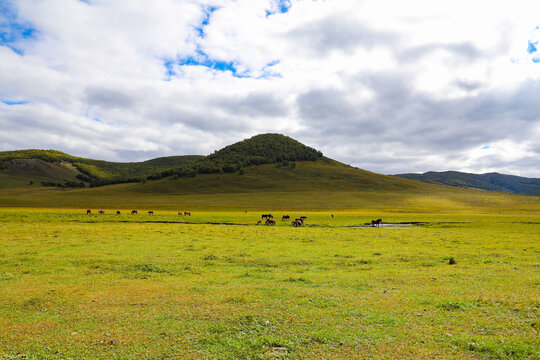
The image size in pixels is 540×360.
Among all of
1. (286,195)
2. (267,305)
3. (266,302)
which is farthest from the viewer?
(286,195)

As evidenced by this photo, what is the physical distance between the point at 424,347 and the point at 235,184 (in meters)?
155

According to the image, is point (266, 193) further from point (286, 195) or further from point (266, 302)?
point (266, 302)

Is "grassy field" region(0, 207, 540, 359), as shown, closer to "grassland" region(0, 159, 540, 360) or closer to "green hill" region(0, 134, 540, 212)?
"grassland" region(0, 159, 540, 360)

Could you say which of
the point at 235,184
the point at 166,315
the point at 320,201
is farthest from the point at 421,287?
the point at 235,184

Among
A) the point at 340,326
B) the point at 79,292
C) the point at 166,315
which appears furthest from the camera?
the point at 79,292

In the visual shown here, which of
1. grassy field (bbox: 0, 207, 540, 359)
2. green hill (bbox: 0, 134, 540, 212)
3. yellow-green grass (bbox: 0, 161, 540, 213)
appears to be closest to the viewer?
grassy field (bbox: 0, 207, 540, 359)

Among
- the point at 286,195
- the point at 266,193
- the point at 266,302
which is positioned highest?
the point at 266,193

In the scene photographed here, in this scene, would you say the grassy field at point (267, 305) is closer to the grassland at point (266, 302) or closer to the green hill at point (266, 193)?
the grassland at point (266, 302)

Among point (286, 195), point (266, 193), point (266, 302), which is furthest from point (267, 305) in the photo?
point (266, 193)

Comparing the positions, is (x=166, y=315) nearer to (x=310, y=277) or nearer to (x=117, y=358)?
(x=117, y=358)

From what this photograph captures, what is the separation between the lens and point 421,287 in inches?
555

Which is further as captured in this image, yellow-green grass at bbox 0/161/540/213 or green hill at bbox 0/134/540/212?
green hill at bbox 0/134/540/212

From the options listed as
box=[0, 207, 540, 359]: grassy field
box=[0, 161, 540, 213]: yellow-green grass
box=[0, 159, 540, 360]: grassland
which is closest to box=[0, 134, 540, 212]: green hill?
box=[0, 161, 540, 213]: yellow-green grass

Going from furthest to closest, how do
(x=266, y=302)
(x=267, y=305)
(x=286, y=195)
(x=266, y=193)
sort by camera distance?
(x=266, y=193) < (x=286, y=195) < (x=266, y=302) < (x=267, y=305)
